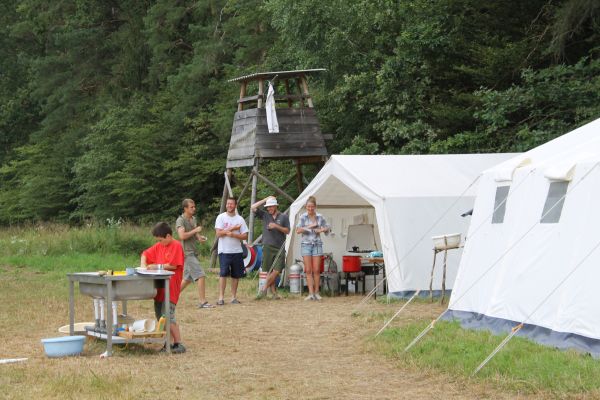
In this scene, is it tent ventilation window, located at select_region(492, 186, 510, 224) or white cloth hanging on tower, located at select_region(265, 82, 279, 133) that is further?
white cloth hanging on tower, located at select_region(265, 82, 279, 133)

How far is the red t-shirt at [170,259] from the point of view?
10.6 metres

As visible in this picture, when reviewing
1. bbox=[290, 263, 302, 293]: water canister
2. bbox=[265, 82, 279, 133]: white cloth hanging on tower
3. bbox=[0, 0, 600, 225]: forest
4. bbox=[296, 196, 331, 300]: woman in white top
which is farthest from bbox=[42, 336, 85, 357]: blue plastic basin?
bbox=[0, 0, 600, 225]: forest

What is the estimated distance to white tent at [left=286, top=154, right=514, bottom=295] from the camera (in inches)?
609

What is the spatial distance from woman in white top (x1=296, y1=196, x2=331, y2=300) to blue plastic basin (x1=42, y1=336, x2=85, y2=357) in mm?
6273

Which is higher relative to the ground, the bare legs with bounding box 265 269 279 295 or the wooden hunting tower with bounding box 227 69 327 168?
the wooden hunting tower with bounding box 227 69 327 168

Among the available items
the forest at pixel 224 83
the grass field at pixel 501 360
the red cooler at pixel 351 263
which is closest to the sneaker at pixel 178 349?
the grass field at pixel 501 360

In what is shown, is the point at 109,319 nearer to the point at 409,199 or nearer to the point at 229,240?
the point at 229,240

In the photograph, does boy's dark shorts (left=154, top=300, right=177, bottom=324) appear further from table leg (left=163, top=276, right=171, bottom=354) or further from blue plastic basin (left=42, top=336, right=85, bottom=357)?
blue plastic basin (left=42, top=336, right=85, bottom=357)

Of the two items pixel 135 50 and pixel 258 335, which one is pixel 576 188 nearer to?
pixel 258 335

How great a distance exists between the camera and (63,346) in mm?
10195

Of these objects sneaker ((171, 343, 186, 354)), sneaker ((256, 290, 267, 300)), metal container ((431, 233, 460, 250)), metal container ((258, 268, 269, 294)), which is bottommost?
sneaker ((256, 290, 267, 300))

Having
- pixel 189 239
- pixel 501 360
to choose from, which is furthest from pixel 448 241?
pixel 501 360

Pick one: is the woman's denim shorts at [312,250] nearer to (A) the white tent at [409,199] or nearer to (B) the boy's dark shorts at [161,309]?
(A) the white tent at [409,199]

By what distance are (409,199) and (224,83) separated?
23.4 m
